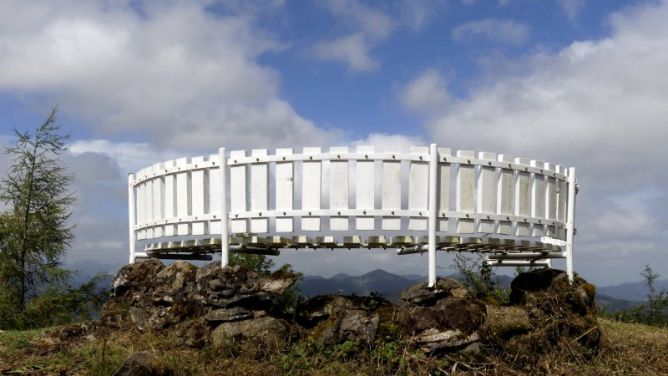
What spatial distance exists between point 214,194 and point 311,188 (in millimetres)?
1699

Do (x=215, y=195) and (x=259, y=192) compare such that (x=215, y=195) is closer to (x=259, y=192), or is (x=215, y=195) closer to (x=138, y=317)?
(x=259, y=192)

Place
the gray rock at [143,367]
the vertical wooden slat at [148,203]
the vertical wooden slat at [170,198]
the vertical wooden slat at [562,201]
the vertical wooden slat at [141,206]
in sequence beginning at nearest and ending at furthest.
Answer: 1. the gray rock at [143,367]
2. the vertical wooden slat at [170,198]
3. the vertical wooden slat at [562,201]
4. the vertical wooden slat at [148,203]
5. the vertical wooden slat at [141,206]

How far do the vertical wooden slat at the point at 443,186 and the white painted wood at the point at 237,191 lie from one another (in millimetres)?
2954

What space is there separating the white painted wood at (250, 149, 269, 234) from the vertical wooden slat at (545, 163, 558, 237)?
16.2ft

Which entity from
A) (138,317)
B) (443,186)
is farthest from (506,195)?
(138,317)

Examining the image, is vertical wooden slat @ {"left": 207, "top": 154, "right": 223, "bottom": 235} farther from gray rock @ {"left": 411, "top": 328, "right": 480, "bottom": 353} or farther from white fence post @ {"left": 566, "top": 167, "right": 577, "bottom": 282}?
white fence post @ {"left": 566, "top": 167, "right": 577, "bottom": 282}

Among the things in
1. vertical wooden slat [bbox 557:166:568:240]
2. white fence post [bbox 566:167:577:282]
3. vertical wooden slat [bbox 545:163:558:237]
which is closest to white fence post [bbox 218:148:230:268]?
vertical wooden slat [bbox 545:163:558:237]

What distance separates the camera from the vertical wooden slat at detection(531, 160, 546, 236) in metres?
10.6

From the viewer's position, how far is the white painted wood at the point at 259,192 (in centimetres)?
939

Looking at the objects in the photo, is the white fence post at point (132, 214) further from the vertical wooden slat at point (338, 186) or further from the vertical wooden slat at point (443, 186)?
the vertical wooden slat at point (443, 186)

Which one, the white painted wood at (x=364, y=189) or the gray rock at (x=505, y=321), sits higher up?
the white painted wood at (x=364, y=189)

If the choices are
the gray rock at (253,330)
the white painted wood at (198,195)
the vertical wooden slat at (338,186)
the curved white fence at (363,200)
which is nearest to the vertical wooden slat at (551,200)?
the curved white fence at (363,200)

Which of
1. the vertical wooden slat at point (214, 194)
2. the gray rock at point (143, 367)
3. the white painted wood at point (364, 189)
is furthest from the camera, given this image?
the vertical wooden slat at point (214, 194)

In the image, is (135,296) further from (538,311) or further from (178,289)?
(538,311)
